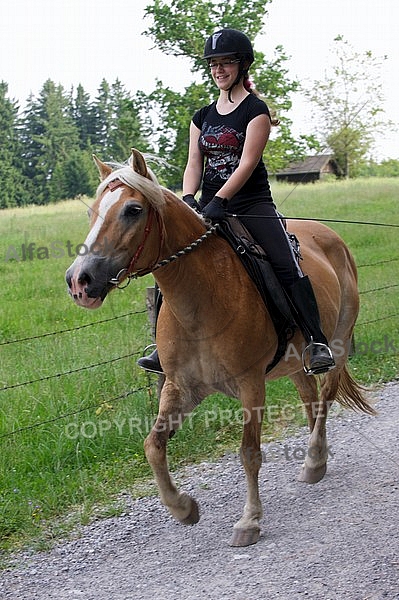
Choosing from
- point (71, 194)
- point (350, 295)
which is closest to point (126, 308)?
point (350, 295)

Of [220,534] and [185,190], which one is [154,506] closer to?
[220,534]

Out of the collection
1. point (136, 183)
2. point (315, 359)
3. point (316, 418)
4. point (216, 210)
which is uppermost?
point (136, 183)

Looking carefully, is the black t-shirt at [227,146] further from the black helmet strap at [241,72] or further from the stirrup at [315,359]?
the stirrup at [315,359]

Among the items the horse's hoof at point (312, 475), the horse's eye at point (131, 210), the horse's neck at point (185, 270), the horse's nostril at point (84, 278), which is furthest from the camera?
the horse's hoof at point (312, 475)

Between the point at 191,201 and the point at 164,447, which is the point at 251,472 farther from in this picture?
the point at 191,201

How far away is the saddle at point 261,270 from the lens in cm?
461

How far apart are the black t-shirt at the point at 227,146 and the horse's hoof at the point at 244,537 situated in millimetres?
2050

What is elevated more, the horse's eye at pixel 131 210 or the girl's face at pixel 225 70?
the girl's face at pixel 225 70

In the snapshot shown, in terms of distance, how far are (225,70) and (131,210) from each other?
140cm

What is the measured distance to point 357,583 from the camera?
3904mm

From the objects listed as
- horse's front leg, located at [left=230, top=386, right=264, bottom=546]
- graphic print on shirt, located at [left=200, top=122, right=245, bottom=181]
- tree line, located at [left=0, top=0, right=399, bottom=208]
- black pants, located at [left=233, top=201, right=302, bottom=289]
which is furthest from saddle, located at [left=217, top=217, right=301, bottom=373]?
tree line, located at [left=0, top=0, right=399, bottom=208]

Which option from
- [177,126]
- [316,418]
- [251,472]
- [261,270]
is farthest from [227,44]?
[177,126]

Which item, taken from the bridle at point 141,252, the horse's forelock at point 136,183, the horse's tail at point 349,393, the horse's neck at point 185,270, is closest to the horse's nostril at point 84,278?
the bridle at point 141,252

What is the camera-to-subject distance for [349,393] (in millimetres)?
6316
